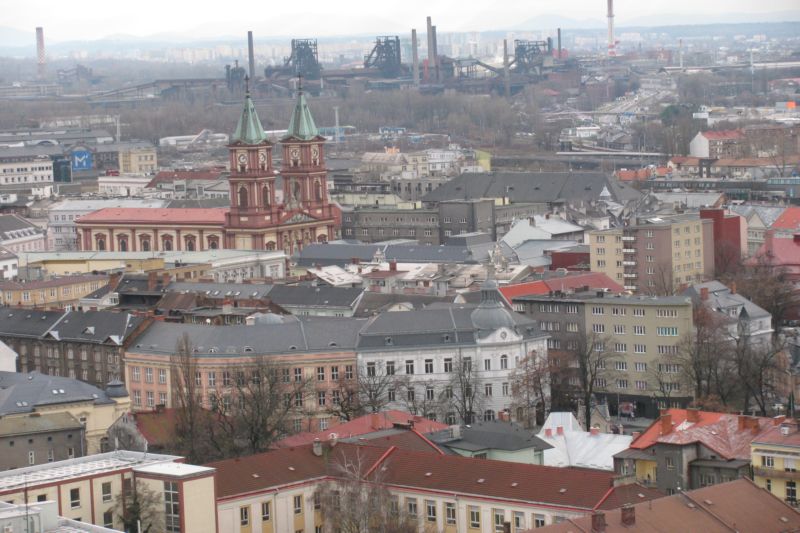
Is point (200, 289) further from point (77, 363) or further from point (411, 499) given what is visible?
point (411, 499)

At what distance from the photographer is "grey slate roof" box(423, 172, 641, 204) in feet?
324

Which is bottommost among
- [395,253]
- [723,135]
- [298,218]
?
[723,135]

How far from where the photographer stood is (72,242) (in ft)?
319

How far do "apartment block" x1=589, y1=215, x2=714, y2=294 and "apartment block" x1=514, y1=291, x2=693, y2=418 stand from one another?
1115cm

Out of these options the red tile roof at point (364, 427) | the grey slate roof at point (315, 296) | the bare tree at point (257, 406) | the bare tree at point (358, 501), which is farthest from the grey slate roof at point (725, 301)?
the bare tree at point (358, 501)

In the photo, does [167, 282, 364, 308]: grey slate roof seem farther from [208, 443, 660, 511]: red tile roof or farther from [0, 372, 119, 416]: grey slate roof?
[208, 443, 660, 511]: red tile roof

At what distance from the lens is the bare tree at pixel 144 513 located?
125ft

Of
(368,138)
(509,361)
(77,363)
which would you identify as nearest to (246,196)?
(77,363)

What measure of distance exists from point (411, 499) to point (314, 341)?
50.5ft

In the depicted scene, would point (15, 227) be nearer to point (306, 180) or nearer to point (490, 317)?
point (306, 180)

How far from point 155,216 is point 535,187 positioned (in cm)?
1868

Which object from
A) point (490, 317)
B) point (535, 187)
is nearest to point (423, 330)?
point (490, 317)

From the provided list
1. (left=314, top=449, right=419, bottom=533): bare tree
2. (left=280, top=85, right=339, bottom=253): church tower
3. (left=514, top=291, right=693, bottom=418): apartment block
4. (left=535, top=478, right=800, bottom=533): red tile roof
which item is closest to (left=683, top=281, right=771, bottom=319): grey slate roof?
(left=514, top=291, right=693, bottom=418): apartment block

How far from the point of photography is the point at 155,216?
91.3m
